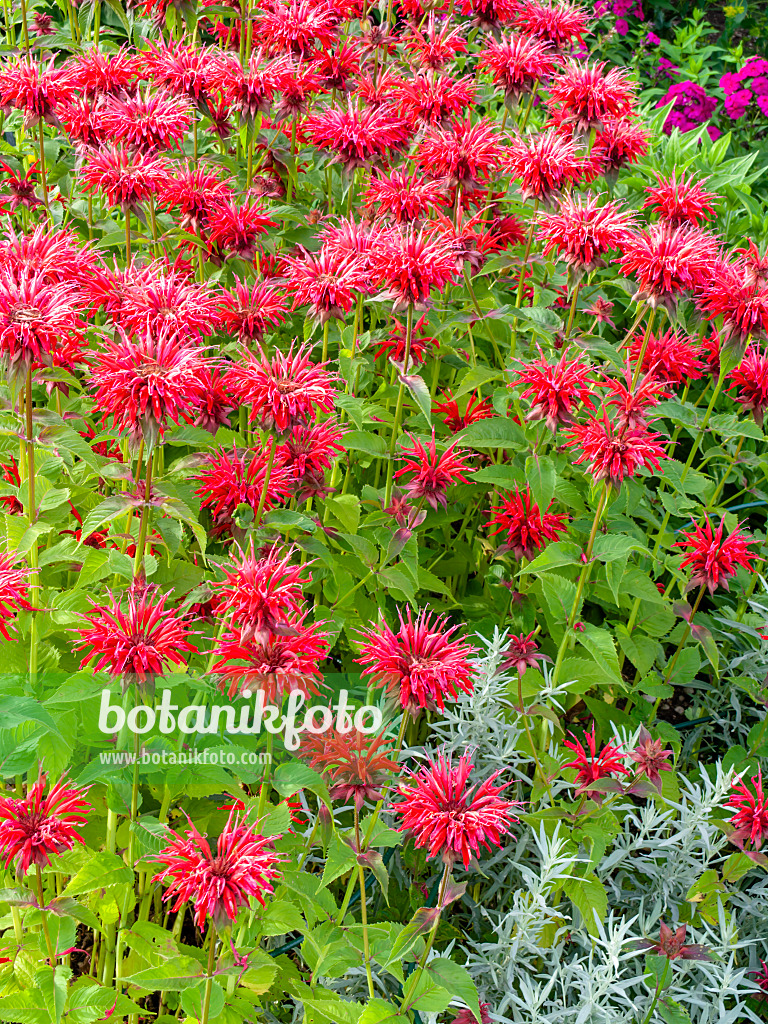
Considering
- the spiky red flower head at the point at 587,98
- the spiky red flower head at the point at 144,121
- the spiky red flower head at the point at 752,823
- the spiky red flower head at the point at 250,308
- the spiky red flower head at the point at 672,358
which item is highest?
the spiky red flower head at the point at 587,98

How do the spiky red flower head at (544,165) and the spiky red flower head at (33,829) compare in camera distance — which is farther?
the spiky red flower head at (544,165)

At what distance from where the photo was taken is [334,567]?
1876mm

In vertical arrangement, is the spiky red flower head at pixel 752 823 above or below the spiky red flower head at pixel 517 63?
below

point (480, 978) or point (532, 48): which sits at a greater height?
point (532, 48)

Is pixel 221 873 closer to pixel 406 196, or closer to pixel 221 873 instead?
pixel 221 873

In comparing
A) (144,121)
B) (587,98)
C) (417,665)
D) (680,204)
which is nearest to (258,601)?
(417,665)

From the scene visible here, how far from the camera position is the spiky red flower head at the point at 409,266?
1.77 metres

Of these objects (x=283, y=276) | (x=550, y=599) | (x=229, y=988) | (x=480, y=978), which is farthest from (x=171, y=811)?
(x=283, y=276)

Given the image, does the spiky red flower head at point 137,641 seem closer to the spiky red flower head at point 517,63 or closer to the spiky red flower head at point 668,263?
the spiky red flower head at point 668,263

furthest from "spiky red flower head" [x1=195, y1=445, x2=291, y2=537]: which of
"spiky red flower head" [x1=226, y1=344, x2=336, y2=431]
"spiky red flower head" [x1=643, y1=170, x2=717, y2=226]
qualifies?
"spiky red flower head" [x1=643, y1=170, x2=717, y2=226]

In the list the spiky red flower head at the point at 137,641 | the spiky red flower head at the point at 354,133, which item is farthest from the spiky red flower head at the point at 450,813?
the spiky red flower head at the point at 354,133

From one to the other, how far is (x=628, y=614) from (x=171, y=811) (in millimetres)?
1214

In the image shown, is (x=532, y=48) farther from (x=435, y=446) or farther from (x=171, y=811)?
(x=171, y=811)

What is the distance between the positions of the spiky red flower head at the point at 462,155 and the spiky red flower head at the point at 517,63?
0.27 metres
